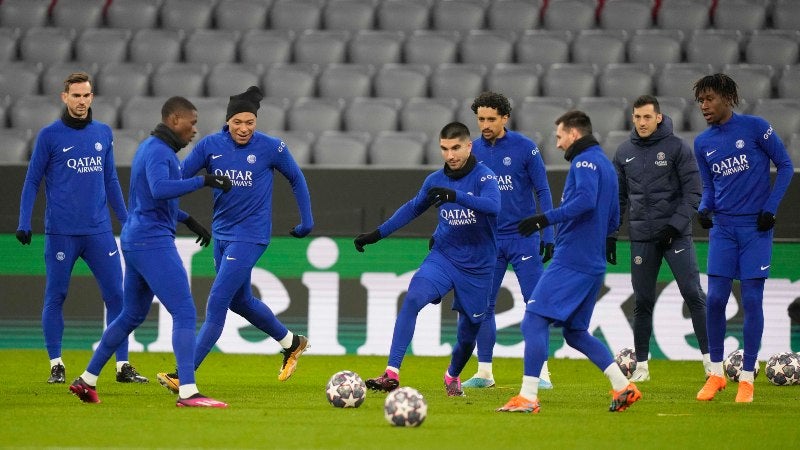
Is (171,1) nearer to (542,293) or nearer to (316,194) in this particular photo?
(316,194)

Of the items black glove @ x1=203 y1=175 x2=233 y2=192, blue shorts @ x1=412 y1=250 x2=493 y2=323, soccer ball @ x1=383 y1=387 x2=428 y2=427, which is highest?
black glove @ x1=203 y1=175 x2=233 y2=192

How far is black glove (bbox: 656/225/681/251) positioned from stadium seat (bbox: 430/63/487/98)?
5.40 metres

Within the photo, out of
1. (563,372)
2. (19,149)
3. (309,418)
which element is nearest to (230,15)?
(19,149)

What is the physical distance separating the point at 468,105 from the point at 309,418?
25.0ft

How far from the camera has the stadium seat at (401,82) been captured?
49.5ft

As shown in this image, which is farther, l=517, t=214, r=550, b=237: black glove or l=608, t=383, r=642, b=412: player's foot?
l=608, t=383, r=642, b=412: player's foot

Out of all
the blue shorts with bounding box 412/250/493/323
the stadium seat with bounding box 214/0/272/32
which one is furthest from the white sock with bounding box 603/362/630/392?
the stadium seat with bounding box 214/0/272/32

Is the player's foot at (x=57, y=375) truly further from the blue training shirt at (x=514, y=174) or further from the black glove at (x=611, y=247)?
the black glove at (x=611, y=247)

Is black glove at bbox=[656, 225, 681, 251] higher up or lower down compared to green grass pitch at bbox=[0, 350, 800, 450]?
higher up

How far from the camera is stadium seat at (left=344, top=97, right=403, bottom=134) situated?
1449cm

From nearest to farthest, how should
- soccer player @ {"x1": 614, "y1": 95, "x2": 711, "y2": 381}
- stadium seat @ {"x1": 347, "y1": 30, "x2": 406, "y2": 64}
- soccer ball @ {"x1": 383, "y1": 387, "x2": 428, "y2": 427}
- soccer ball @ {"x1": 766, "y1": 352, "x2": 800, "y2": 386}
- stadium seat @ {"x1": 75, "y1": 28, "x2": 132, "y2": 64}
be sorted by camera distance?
soccer ball @ {"x1": 383, "y1": 387, "x2": 428, "y2": 427} → soccer player @ {"x1": 614, "y1": 95, "x2": 711, "y2": 381} → soccer ball @ {"x1": 766, "y1": 352, "x2": 800, "y2": 386} → stadium seat @ {"x1": 347, "y1": 30, "x2": 406, "y2": 64} → stadium seat @ {"x1": 75, "y1": 28, "x2": 132, "y2": 64}

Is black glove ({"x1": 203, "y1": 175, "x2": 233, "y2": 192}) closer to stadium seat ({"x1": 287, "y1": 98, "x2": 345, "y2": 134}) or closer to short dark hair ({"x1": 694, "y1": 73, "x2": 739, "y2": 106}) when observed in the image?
short dark hair ({"x1": 694, "y1": 73, "x2": 739, "y2": 106})

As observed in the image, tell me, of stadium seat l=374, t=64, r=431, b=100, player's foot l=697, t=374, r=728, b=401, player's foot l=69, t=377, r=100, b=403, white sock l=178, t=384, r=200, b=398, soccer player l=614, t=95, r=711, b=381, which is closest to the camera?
white sock l=178, t=384, r=200, b=398

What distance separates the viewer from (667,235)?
9773 mm
